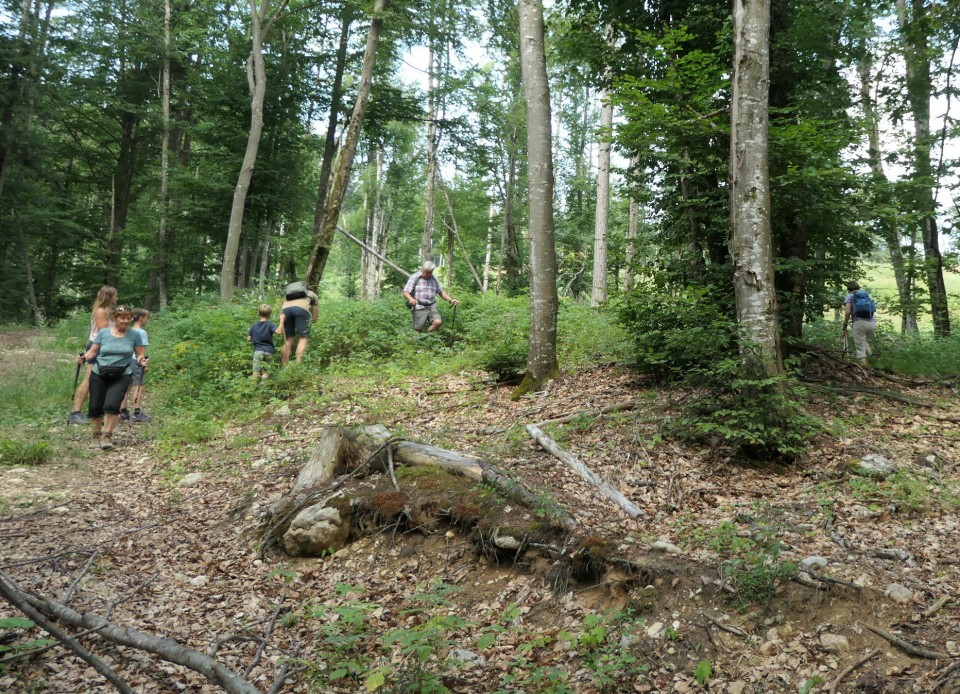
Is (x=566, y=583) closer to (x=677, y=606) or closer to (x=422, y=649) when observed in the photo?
(x=677, y=606)

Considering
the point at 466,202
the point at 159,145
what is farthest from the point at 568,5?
the point at 159,145

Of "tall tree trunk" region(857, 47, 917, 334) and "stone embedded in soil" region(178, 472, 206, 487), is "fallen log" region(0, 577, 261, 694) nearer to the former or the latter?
"stone embedded in soil" region(178, 472, 206, 487)

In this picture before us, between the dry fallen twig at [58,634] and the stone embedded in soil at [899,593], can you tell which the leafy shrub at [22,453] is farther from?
the stone embedded in soil at [899,593]

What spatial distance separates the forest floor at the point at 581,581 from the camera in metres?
3.49

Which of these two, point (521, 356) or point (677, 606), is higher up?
point (521, 356)

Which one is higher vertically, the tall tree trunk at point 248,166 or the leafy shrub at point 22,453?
the tall tree trunk at point 248,166

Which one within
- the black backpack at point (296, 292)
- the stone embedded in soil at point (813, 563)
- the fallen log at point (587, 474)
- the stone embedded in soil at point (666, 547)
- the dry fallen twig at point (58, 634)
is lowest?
the dry fallen twig at point (58, 634)

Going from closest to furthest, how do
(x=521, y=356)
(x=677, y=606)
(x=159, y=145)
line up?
(x=677, y=606), (x=521, y=356), (x=159, y=145)

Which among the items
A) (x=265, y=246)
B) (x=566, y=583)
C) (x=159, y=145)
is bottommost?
(x=566, y=583)

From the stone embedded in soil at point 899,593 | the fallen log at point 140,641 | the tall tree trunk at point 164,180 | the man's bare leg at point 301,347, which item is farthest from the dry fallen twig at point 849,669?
the tall tree trunk at point 164,180

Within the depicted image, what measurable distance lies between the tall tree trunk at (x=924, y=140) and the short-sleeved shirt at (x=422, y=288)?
28.3 ft

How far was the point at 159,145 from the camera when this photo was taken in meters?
25.9

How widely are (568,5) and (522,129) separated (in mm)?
14299

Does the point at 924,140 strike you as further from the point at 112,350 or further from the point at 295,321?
the point at 112,350
